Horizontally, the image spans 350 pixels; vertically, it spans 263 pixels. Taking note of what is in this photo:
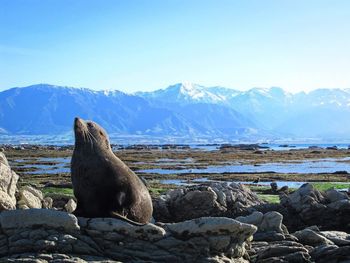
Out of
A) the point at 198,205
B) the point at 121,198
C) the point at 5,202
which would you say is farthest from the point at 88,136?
the point at 198,205

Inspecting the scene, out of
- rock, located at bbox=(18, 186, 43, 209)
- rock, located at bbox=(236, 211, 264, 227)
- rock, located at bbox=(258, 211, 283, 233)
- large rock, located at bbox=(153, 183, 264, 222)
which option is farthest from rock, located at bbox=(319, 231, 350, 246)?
rock, located at bbox=(18, 186, 43, 209)

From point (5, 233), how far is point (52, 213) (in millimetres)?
1158

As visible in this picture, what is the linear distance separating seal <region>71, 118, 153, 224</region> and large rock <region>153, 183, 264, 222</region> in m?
7.76

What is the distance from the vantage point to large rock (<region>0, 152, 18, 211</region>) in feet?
50.3

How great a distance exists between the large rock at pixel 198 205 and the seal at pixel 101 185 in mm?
7762

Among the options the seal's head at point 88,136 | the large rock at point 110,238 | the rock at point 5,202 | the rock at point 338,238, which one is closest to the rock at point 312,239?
the rock at point 338,238

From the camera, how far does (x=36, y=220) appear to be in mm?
13055

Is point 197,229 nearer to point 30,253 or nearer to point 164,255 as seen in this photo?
point 164,255

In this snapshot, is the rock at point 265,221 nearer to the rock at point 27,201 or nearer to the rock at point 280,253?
the rock at point 280,253

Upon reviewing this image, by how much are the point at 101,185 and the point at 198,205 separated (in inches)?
359

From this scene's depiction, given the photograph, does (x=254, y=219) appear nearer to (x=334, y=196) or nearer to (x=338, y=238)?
(x=338, y=238)

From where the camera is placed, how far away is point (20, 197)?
58.4 ft

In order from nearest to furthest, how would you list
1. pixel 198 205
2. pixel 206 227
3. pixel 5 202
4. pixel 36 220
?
1. pixel 36 220
2. pixel 206 227
3. pixel 5 202
4. pixel 198 205

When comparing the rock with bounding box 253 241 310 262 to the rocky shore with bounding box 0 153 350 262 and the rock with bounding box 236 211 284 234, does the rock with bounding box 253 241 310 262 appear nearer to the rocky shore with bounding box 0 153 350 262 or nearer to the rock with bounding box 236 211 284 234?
the rocky shore with bounding box 0 153 350 262
